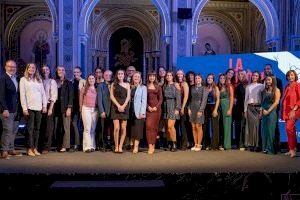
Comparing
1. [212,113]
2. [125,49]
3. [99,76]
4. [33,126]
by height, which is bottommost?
[33,126]

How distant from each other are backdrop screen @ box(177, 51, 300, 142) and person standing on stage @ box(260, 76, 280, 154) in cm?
93

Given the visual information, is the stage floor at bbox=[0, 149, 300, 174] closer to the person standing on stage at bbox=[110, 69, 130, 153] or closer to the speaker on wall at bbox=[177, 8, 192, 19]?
the person standing on stage at bbox=[110, 69, 130, 153]

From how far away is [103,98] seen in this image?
7645 mm

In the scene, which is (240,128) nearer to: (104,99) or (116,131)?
(116,131)

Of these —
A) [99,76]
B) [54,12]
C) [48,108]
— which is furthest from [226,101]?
[54,12]

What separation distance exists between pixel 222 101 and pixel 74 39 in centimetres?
614

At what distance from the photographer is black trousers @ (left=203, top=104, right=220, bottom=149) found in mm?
8000

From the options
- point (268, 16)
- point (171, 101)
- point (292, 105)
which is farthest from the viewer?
point (268, 16)

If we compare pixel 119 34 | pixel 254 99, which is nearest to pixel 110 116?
pixel 254 99

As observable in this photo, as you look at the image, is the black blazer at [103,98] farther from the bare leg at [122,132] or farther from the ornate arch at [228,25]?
the ornate arch at [228,25]

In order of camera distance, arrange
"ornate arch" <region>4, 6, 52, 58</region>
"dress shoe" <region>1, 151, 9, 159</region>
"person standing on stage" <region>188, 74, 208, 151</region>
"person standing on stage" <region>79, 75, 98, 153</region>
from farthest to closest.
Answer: "ornate arch" <region>4, 6, 52, 58</region>, "person standing on stage" <region>188, 74, 208, 151</region>, "person standing on stage" <region>79, 75, 98, 153</region>, "dress shoe" <region>1, 151, 9, 159</region>

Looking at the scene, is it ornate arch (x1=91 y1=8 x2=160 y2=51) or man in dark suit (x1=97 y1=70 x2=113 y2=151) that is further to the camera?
ornate arch (x1=91 y1=8 x2=160 y2=51)

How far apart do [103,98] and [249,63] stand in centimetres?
312

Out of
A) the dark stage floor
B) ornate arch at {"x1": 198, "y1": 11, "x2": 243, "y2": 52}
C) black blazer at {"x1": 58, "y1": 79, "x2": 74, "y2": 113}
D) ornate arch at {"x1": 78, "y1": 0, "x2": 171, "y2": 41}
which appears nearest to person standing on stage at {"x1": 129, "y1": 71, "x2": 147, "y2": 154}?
the dark stage floor
